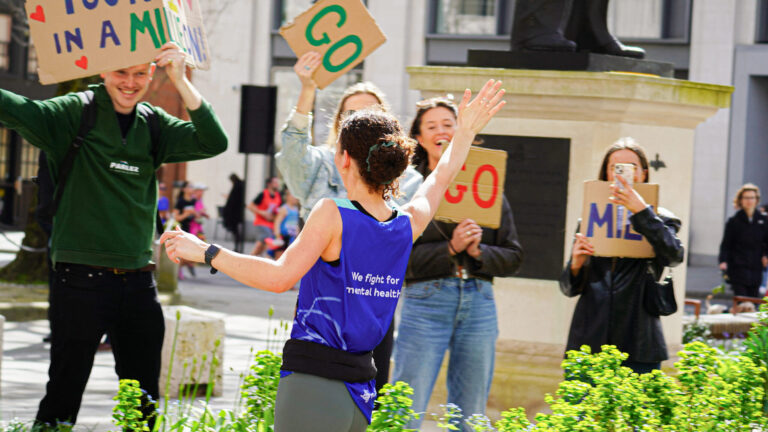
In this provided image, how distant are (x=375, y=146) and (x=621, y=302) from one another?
2226 millimetres

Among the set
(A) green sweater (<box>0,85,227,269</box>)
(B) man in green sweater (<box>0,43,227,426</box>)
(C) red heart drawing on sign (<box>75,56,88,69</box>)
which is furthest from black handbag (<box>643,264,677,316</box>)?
(C) red heart drawing on sign (<box>75,56,88,69</box>)

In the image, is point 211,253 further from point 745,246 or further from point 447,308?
point 745,246

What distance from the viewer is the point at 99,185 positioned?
5.03 meters

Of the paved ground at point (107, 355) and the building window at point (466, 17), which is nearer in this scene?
the paved ground at point (107, 355)

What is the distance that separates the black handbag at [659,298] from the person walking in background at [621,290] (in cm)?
2

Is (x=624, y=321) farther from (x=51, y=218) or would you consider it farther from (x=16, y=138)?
(x=16, y=138)

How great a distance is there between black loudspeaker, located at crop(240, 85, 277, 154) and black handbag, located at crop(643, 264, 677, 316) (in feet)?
44.8

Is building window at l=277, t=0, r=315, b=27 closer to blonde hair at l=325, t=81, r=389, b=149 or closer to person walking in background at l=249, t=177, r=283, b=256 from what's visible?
person walking in background at l=249, t=177, r=283, b=256

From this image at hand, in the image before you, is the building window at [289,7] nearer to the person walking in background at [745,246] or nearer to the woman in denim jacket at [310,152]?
the person walking in background at [745,246]

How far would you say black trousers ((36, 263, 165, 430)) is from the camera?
16.4ft

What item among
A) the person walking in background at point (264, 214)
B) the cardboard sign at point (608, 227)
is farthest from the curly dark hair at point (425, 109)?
the person walking in background at point (264, 214)

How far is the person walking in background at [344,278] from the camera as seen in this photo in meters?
3.52

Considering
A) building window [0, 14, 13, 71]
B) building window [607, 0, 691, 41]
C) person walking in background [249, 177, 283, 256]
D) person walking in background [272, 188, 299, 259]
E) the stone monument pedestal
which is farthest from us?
building window [0, 14, 13, 71]

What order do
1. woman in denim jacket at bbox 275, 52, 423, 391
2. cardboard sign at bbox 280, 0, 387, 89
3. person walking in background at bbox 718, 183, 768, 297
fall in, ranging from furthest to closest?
person walking in background at bbox 718, 183, 768, 297
cardboard sign at bbox 280, 0, 387, 89
woman in denim jacket at bbox 275, 52, 423, 391
